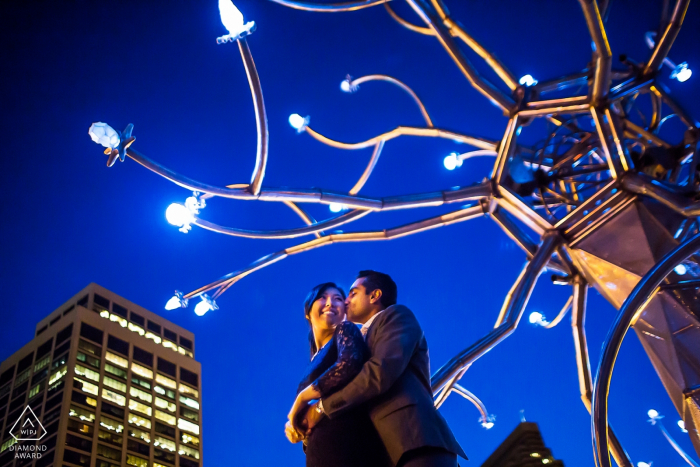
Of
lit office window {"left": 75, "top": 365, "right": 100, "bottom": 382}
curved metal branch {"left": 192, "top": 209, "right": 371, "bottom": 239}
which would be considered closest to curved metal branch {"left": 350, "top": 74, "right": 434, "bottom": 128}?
curved metal branch {"left": 192, "top": 209, "right": 371, "bottom": 239}

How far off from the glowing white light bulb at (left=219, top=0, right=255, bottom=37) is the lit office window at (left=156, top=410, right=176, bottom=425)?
80.9m

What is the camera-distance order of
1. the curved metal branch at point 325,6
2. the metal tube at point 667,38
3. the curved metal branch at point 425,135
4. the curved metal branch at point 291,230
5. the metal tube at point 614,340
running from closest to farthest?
the metal tube at point 614,340 < the curved metal branch at point 325,6 < the metal tube at point 667,38 < the curved metal branch at point 291,230 < the curved metal branch at point 425,135

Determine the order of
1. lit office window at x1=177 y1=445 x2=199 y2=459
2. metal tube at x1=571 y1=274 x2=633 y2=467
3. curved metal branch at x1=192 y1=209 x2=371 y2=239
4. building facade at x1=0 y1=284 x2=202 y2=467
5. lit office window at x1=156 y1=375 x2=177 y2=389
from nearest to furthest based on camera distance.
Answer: metal tube at x1=571 y1=274 x2=633 y2=467, curved metal branch at x1=192 y1=209 x2=371 y2=239, building facade at x1=0 y1=284 x2=202 y2=467, lit office window at x1=177 y1=445 x2=199 y2=459, lit office window at x1=156 y1=375 x2=177 y2=389

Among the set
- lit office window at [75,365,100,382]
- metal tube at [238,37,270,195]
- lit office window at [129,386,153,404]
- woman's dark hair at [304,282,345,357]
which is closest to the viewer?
woman's dark hair at [304,282,345,357]

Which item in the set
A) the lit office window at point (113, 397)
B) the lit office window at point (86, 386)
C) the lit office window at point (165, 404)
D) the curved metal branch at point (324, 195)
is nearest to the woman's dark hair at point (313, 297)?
the curved metal branch at point (324, 195)

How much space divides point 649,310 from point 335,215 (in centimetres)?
469

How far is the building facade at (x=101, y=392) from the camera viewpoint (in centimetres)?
6794

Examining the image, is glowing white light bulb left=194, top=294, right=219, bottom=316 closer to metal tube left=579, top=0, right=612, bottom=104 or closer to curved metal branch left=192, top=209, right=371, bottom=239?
curved metal branch left=192, top=209, right=371, bottom=239

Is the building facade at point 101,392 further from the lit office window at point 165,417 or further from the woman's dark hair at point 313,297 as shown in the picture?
the woman's dark hair at point 313,297

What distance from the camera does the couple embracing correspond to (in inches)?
122

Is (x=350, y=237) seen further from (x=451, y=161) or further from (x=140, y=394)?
(x=140, y=394)

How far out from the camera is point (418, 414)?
3.15 metres

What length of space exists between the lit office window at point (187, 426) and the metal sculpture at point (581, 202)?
78.3 metres

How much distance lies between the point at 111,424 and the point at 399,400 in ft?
252
